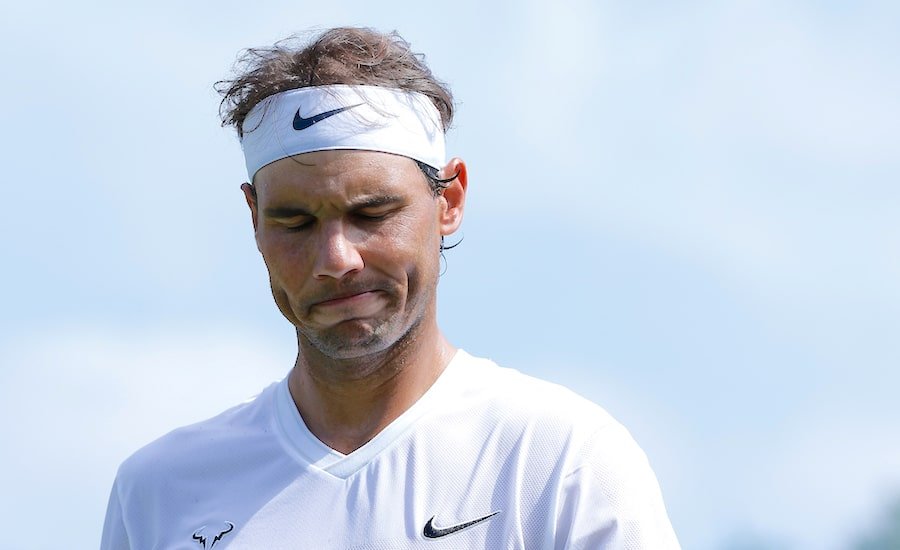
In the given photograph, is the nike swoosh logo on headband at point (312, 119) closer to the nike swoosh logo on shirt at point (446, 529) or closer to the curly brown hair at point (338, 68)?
the curly brown hair at point (338, 68)

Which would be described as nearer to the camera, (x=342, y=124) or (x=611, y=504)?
(x=611, y=504)

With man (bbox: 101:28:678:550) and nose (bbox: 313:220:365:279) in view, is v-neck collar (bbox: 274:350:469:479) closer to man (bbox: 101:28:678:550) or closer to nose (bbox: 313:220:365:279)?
man (bbox: 101:28:678:550)

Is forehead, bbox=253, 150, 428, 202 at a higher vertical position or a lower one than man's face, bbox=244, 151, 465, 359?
higher

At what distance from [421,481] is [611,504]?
2.03 feet

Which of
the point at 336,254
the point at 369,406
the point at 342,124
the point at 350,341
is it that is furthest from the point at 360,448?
the point at 342,124

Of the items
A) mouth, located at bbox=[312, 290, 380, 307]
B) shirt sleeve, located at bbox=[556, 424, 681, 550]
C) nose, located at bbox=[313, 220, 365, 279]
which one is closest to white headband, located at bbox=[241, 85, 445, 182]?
nose, located at bbox=[313, 220, 365, 279]

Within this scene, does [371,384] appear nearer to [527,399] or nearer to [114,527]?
[527,399]

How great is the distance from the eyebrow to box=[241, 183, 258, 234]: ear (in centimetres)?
30

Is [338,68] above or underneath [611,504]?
above

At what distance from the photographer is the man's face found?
4480 mm

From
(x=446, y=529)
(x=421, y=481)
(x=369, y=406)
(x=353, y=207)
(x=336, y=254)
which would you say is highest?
(x=353, y=207)

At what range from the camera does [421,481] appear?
4469 mm

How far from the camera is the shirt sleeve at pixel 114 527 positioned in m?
4.99

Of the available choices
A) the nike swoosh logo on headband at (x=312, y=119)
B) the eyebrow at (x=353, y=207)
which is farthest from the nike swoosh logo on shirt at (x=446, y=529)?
the nike swoosh logo on headband at (x=312, y=119)
